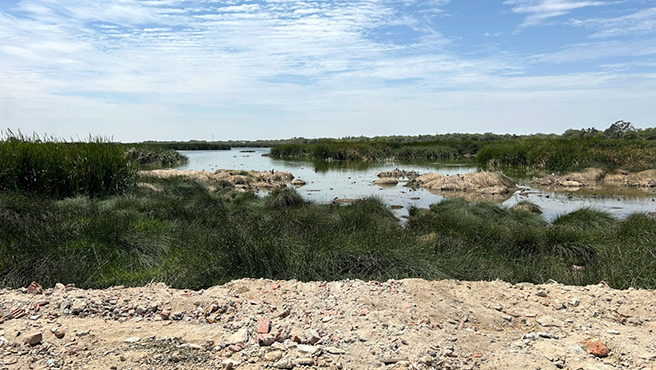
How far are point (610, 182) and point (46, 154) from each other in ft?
67.6

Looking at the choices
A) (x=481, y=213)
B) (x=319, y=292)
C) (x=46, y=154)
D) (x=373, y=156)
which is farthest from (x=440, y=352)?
(x=373, y=156)

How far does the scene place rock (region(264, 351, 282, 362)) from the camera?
10.3 ft

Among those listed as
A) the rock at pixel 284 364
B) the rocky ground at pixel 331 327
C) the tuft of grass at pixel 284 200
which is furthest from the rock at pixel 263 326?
the tuft of grass at pixel 284 200

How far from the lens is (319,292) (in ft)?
14.1

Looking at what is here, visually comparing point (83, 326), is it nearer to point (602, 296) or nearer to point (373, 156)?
point (602, 296)

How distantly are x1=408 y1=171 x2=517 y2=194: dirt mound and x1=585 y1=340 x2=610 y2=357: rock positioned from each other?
45.2ft

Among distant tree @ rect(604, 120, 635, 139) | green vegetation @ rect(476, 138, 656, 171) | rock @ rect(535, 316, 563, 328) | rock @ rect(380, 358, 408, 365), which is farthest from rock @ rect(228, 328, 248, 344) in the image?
distant tree @ rect(604, 120, 635, 139)

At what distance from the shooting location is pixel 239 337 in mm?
3428

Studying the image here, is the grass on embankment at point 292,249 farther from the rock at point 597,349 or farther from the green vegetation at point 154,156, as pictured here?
the green vegetation at point 154,156

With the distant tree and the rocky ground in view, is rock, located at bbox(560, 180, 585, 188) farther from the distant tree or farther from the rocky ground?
the distant tree

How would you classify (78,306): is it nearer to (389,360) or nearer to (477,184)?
(389,360)

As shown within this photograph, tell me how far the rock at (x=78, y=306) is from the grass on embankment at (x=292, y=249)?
3.61ft

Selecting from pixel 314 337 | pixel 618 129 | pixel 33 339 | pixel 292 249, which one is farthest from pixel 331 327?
pixel 618 129

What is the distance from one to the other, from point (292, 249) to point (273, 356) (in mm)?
2701
